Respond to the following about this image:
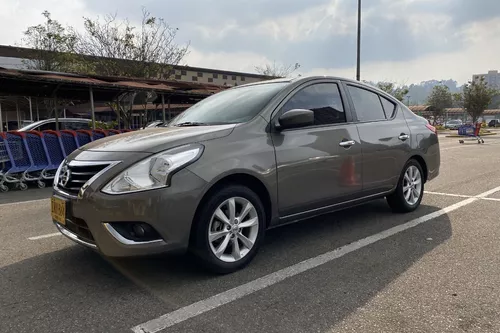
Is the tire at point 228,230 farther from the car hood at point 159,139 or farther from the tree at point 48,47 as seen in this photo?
the tree at point 48,47

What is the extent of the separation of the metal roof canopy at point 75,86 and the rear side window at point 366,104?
7.43m

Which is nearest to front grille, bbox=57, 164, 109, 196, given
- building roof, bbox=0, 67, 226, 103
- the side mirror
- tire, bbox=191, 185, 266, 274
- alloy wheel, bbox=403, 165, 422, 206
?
tire, bbox=191, 185, 266, 274

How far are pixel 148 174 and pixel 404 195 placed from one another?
11.1 ft

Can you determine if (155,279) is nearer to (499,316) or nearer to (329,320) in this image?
(329,320)

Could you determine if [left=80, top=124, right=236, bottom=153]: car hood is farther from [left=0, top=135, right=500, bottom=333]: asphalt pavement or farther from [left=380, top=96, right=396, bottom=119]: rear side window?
[left=380, top=96, right=396, bottom=119]: rear side window

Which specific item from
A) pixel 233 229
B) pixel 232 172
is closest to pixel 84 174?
pixel 232 172

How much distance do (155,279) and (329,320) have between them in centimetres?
140

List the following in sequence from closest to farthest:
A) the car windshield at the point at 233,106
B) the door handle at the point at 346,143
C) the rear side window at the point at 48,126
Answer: the car windshield at the point at 233,106, the door handle at the point at 346,143, the rear side window at the point at 48,126

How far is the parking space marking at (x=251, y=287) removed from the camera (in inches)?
98.6

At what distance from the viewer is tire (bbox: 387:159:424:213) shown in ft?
16.1

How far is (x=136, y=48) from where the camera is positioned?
65.7 feet

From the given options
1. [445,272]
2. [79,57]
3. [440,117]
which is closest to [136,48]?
[79,57]

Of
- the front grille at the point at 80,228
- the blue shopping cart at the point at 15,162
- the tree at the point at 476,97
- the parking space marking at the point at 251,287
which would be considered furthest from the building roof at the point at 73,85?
the tree at the point at 476,97

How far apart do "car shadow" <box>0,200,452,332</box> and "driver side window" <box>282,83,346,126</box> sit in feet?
4.05
